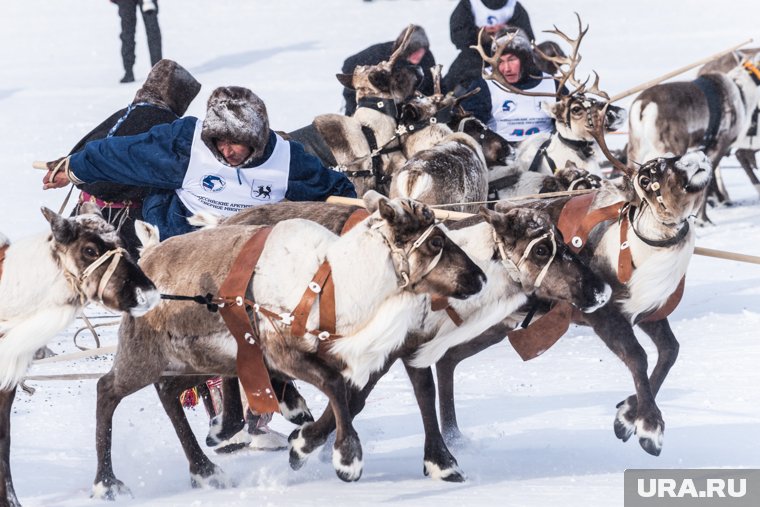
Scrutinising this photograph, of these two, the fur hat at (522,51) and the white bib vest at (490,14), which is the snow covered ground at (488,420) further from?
the white bib vest at (490,14)

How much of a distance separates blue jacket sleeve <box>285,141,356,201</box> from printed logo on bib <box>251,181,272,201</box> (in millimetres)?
97

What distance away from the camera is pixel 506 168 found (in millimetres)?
7051

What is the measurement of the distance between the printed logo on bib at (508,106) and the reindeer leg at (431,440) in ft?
11.0

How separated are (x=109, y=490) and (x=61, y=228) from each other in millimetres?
989

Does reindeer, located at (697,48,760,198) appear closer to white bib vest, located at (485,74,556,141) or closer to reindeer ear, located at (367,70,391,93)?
white bib vest, located at (485,74,556,141)

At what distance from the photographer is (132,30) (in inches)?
626

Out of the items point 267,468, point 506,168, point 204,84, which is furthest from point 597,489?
point 204,84

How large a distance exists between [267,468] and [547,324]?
120 centimetres

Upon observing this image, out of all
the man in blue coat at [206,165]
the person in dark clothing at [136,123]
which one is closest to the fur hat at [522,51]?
the person in dark clothing at [136,123]

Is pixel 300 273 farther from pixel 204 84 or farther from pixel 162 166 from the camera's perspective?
pixel 204 84

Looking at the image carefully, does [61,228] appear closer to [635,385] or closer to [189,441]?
[189,441]

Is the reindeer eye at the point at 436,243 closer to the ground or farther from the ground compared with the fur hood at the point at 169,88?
closer to the ground

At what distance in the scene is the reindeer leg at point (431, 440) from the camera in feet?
15.9

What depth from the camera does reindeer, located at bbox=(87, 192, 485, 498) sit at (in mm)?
4500
